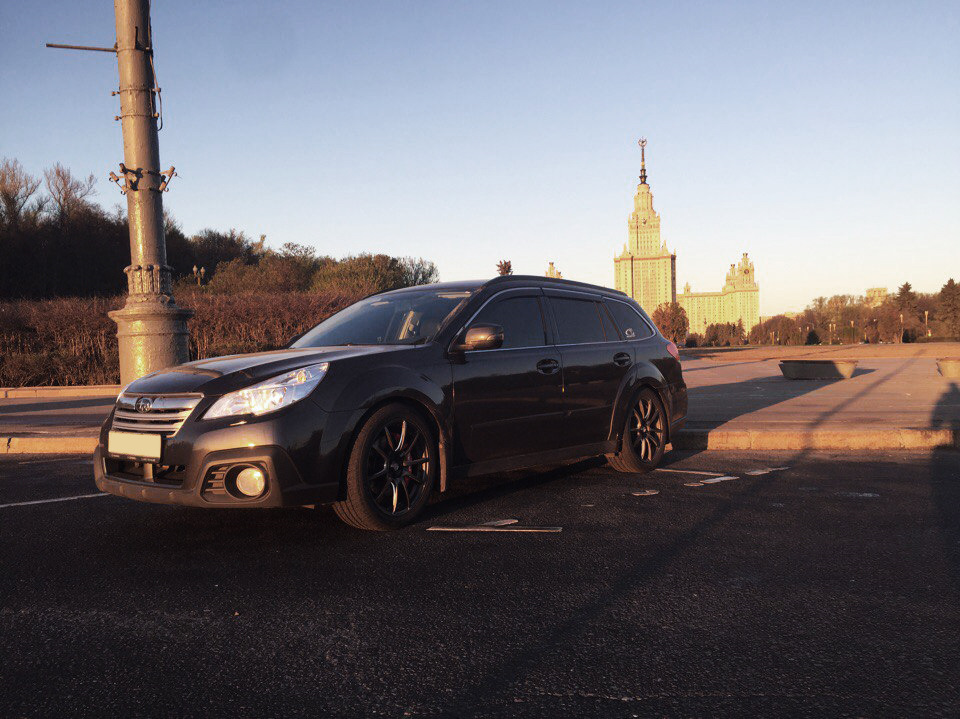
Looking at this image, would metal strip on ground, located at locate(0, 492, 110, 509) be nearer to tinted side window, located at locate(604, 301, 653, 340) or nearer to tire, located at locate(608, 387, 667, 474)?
tire, located at locate(608, 387, 667, 474)

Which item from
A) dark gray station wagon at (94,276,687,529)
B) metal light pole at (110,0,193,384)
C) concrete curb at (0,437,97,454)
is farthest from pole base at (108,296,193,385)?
dark gray station wagon at (94,276,687,529)

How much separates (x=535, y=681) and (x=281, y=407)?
2256mm

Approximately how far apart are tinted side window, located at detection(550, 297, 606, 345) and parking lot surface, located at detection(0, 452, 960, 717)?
1329 mm

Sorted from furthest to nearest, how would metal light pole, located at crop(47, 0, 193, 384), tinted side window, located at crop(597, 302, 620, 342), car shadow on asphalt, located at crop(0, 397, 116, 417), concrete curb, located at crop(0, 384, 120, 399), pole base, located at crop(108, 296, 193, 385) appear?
1. concrete curb, located at crop(0, 384, 120, 399)
2. car shadow on asphalt, located at crop(0, 397, 116, 417)
3. pole base, located at crop(108, 296, 193, 385)
4. metal light pole, located at crop(47, 0, 193, 384)
5. tinted side window, located at crop(597, 302, 620, 342)

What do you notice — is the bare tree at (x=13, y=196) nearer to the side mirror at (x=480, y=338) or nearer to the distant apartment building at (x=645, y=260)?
the side mirror at (x=480, y=338)

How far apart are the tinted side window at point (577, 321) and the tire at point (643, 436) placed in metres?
0.73

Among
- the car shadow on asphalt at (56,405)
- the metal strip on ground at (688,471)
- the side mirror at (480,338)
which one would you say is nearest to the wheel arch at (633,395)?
the metal strip on ground at (688,471)

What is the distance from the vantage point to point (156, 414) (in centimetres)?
440

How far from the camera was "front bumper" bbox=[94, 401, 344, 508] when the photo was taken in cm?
414

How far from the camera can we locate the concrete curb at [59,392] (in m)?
15.2

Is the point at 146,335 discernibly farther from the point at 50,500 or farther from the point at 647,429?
the point at 647,429

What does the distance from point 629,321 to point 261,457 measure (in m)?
3.94

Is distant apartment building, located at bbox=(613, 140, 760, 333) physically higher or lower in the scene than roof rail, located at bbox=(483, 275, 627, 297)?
higher

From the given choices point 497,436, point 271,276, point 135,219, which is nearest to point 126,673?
point 497,436
